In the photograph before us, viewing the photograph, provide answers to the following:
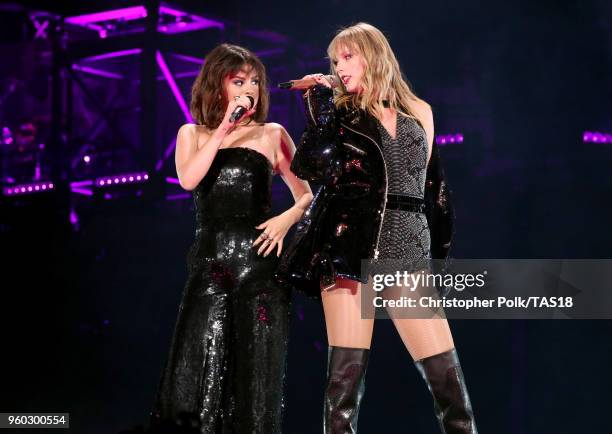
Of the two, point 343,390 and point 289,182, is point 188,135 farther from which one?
point 343,390

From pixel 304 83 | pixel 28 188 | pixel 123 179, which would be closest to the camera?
pixel 304 83

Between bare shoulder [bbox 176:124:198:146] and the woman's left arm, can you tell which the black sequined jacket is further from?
bare shoulder [bbox 176:124:198:146]

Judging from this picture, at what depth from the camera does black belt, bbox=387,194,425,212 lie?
293 cm

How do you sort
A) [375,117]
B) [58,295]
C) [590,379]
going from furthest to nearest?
[58,295] < [590,379] < [375,117]

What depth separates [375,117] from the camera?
3.00 m

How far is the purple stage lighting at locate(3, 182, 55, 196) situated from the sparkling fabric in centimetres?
372

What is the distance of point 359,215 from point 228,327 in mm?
729

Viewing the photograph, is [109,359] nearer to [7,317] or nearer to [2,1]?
[7,317]

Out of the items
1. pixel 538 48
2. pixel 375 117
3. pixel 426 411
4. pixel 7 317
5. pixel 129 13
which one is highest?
pixel 129 13

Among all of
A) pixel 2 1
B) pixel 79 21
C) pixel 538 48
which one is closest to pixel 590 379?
pixel 538 48

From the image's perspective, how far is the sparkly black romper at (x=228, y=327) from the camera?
3.19 metres

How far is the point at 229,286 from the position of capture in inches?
129

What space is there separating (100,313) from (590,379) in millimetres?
3332

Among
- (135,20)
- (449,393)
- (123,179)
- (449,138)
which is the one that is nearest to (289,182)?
(449,393)
